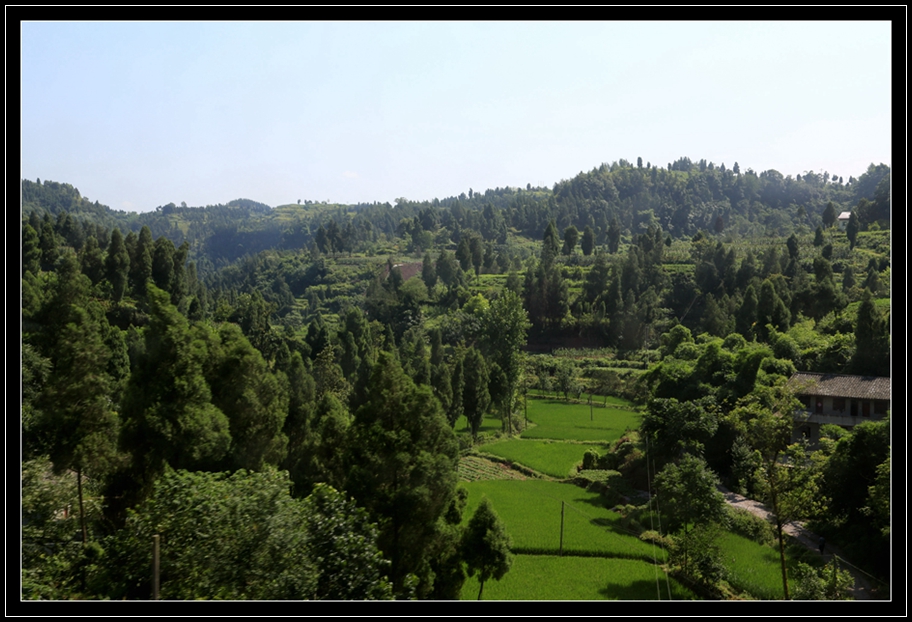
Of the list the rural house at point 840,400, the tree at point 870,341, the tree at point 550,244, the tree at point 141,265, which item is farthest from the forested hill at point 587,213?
the rural house at point 840,400

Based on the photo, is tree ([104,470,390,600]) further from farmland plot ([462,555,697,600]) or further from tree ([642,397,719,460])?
tree ([642,397,719,460])

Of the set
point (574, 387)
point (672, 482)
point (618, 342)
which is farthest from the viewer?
point (618, 342)

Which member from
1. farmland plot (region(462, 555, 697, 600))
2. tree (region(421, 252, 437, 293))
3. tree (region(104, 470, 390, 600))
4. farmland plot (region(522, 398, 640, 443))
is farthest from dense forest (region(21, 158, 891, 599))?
farmland plot (region(522, 398, 640, 443))

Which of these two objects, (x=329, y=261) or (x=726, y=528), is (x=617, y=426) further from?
(x=329, y=261)

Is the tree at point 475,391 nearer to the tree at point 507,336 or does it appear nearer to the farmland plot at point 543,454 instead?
the farmland plot at point 543,454

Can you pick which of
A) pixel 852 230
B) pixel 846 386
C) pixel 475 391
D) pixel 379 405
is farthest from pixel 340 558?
pixel 852 230
